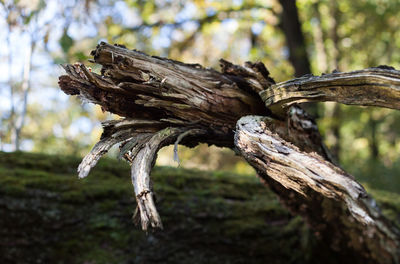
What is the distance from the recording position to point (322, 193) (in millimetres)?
1764

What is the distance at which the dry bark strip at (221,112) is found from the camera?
1.85 metres

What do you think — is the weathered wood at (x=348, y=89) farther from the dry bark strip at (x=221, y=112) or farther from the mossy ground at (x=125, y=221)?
the mossy ground at (x=125, y=221)

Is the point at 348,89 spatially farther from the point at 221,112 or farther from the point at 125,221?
the point at 125,221

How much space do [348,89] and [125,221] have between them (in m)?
2.85

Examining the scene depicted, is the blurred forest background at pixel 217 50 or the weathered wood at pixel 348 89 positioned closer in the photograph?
the weathered wood at pixel 348 89

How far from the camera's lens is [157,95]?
7.82 ft

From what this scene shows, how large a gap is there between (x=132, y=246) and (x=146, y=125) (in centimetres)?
182

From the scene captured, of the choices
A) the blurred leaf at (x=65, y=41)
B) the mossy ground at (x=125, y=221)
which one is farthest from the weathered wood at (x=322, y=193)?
the blurred leaf at (x=65, y=41)

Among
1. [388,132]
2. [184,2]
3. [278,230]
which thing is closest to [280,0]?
[184,2]

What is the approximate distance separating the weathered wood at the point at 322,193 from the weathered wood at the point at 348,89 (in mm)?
265

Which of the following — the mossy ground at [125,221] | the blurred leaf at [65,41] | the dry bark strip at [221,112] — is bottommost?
the mossy ground at [125,221]

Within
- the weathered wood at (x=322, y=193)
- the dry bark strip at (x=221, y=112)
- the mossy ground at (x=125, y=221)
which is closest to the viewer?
the weathered wood at (x=322, y=193)

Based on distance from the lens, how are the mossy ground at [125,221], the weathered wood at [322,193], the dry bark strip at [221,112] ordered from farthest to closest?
the mossy ground at [125,221] → the dry bark strip at [221,112] → the weathered wood at [322,193]

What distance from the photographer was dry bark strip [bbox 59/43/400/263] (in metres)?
1.85
